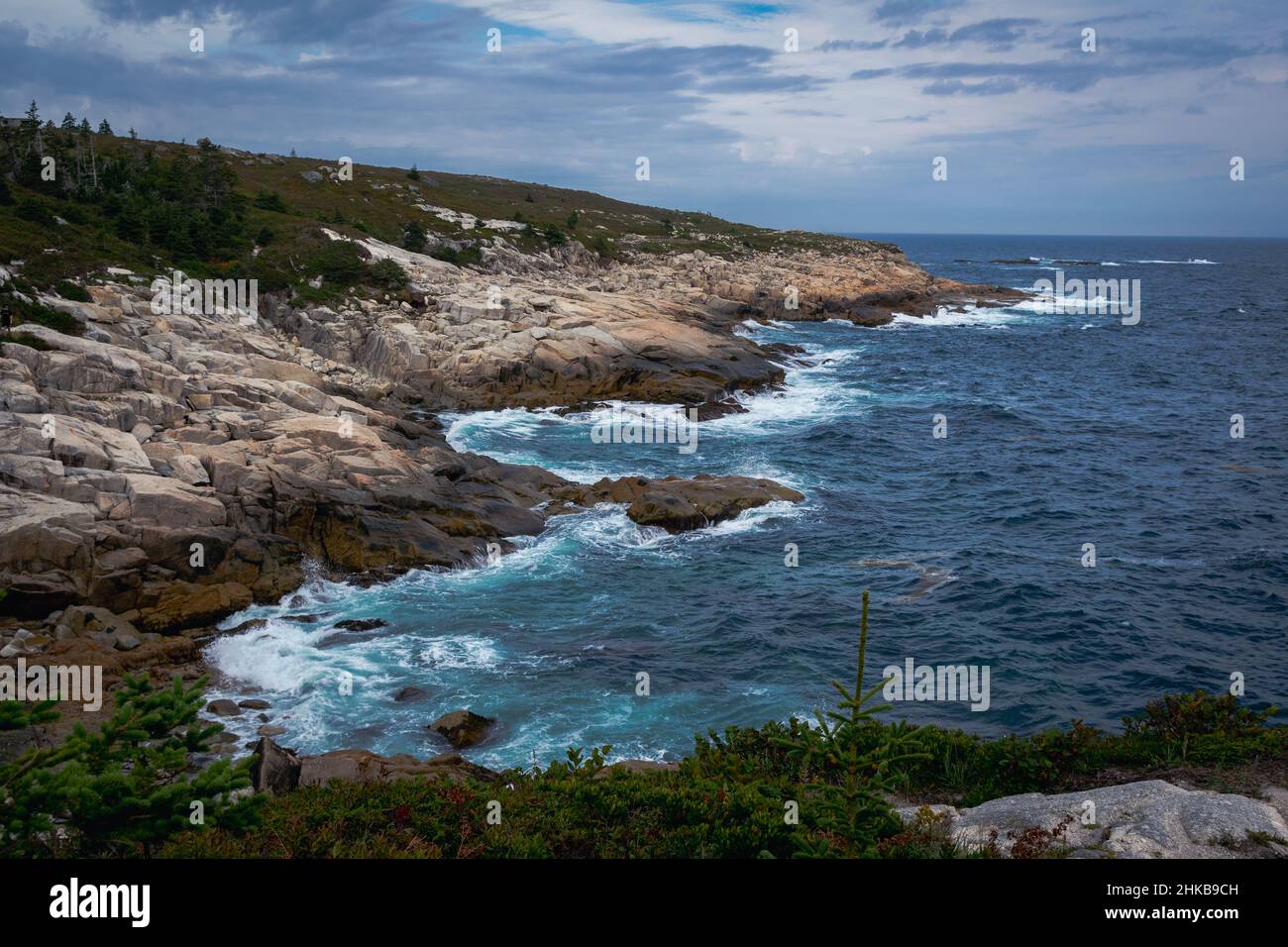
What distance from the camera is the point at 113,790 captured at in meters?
8.95

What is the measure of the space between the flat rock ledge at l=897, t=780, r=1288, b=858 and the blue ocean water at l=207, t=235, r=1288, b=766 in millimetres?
9139

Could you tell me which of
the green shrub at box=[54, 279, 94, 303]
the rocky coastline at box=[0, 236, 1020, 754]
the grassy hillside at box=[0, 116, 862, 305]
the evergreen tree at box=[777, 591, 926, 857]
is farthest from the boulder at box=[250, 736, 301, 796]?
the grassy hillside at box=[0, 116, 862, 305]

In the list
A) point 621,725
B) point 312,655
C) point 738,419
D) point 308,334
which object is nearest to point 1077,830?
point 621,725

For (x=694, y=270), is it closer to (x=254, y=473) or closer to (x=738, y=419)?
(x=738, y=419)

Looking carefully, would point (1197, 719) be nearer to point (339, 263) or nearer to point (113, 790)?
point (113, 790)

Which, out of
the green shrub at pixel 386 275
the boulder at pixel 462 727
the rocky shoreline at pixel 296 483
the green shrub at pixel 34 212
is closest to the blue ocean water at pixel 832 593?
the boulder at pixel 462 727

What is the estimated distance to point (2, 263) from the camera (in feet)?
128

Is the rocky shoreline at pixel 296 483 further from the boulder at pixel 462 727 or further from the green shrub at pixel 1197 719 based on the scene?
the green shrub at pixel 1197 719

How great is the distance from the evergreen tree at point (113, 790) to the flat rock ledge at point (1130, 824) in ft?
28.3

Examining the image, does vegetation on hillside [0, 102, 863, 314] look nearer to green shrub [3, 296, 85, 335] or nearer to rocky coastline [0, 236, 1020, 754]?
rocky coastline [0, 236, 1020, 754]

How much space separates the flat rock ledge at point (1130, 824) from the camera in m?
10.5

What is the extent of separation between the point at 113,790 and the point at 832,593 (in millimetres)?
22914

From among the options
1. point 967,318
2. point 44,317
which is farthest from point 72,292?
point 967,318
